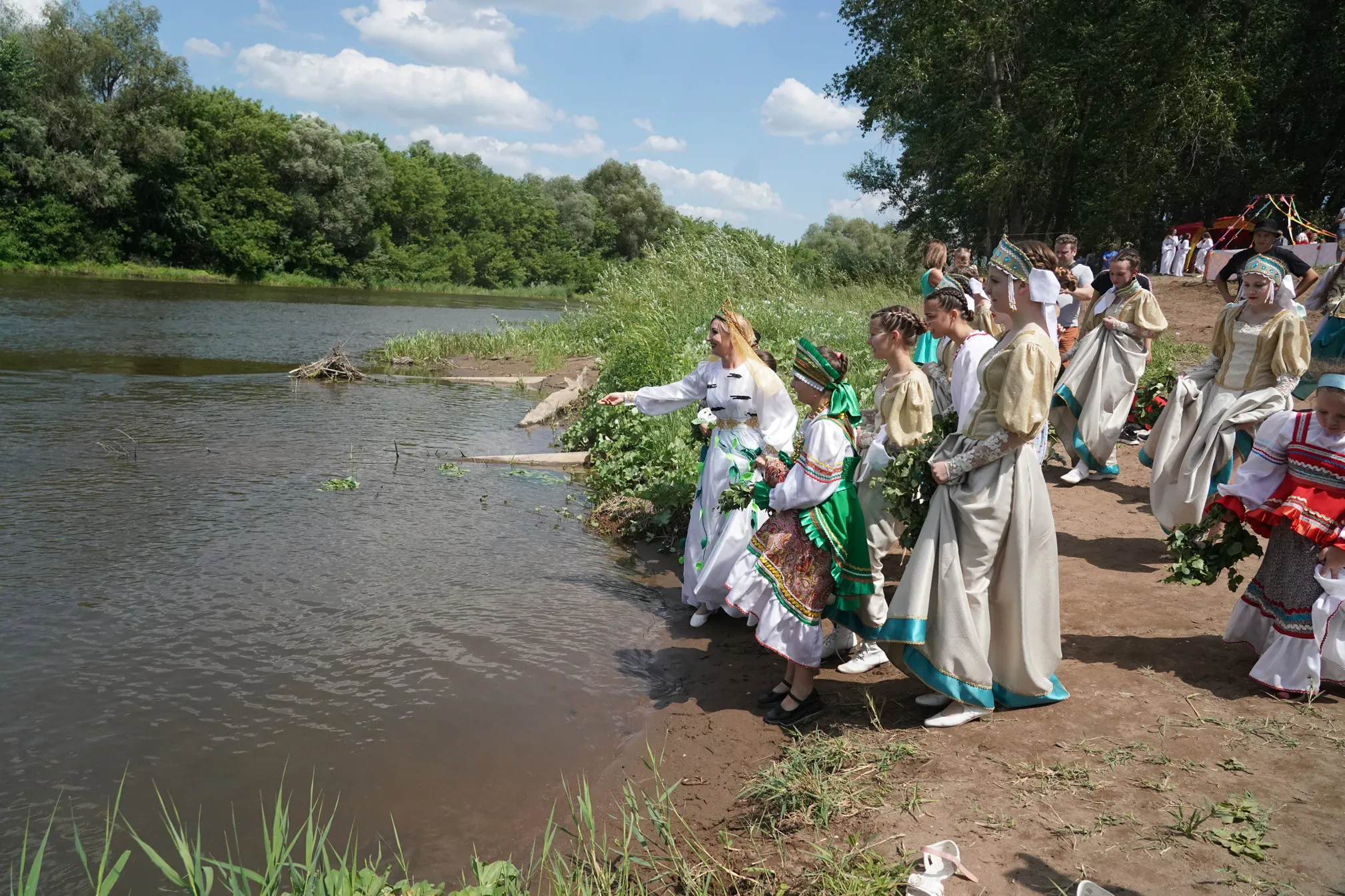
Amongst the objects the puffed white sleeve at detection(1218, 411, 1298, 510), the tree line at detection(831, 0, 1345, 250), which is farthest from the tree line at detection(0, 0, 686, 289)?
the puffed white sleeve at detection(1218, 411, 1298, 510)

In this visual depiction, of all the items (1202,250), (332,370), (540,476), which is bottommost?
(540,476)

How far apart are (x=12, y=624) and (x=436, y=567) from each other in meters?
2.70

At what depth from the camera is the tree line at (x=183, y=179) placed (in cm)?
4381

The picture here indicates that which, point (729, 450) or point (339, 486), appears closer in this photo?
point (729, 450)

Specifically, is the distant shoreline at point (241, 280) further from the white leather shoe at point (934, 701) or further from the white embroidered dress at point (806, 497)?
the white leather shoe at point (934, 701)

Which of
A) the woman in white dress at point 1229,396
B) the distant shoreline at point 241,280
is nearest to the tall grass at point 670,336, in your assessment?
the woman in white dress at point 1229,396

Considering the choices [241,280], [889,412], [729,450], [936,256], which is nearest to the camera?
[889,412]

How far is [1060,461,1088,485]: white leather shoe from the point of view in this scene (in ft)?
28.2

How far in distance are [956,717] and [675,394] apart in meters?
3.11

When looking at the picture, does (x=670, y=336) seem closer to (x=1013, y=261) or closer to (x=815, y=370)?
(x=815, y=370)

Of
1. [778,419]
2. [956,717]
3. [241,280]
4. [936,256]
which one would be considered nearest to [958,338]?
[778,419]

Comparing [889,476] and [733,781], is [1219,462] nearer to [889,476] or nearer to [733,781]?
[889,476]

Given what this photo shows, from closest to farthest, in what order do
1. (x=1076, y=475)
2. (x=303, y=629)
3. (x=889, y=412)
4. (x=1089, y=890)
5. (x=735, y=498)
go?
(x=1089, y=890), (x=735, y=498), (x=889, y=412), (x=303, y=629), (x=1076, y=475)

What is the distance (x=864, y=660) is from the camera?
523 centimetres
